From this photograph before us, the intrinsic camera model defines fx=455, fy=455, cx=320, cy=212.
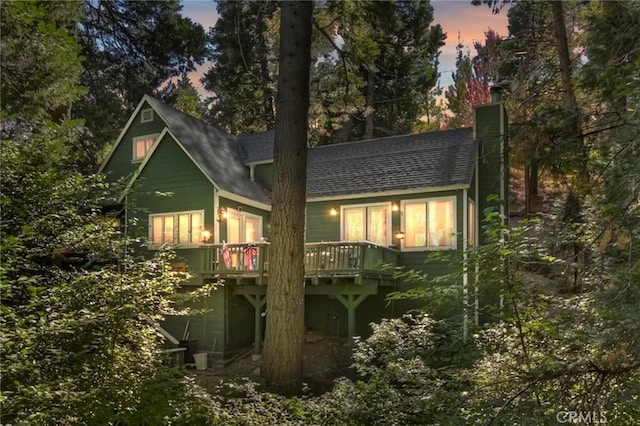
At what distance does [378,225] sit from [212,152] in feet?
18.1

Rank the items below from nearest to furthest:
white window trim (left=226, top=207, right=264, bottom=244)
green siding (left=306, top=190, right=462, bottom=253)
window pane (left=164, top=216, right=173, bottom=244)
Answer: green siding (left=306, top=190, right=462, bottom=253)
white window trim (left=226, top=207, right=264, bottom=244)
window pane (left=164, top=216, right=173, bottom=244)

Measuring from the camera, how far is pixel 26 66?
5750mm

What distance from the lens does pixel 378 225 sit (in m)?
12.0

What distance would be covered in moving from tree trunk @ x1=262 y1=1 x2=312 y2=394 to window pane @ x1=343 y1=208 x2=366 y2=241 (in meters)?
6.48

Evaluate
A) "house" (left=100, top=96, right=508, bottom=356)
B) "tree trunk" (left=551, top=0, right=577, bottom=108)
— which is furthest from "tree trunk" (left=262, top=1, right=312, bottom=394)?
"tree trunk" (left=551, top=0, right=577, bottom=108)

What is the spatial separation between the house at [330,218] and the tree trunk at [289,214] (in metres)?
4.58

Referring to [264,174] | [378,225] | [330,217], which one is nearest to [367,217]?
[378,225]

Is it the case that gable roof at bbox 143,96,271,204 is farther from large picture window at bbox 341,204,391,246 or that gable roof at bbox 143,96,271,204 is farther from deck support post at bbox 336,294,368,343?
deck support post at bbox 336,294,368,343

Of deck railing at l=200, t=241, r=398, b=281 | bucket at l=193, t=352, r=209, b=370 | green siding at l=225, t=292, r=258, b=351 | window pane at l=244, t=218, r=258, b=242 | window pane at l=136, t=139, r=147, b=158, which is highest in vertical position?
window pane at l=136, t=139, r=147, b=158

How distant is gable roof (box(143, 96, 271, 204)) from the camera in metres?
12.4

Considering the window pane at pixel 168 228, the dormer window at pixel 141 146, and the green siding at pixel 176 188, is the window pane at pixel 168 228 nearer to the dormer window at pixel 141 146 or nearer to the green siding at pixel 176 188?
the green siding at pixel 176 188

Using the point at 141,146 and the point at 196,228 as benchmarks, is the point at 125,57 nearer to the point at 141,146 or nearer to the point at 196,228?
the point at 141,146

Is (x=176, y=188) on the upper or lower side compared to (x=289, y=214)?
upper

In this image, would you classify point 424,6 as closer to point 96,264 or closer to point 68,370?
point 96,264
